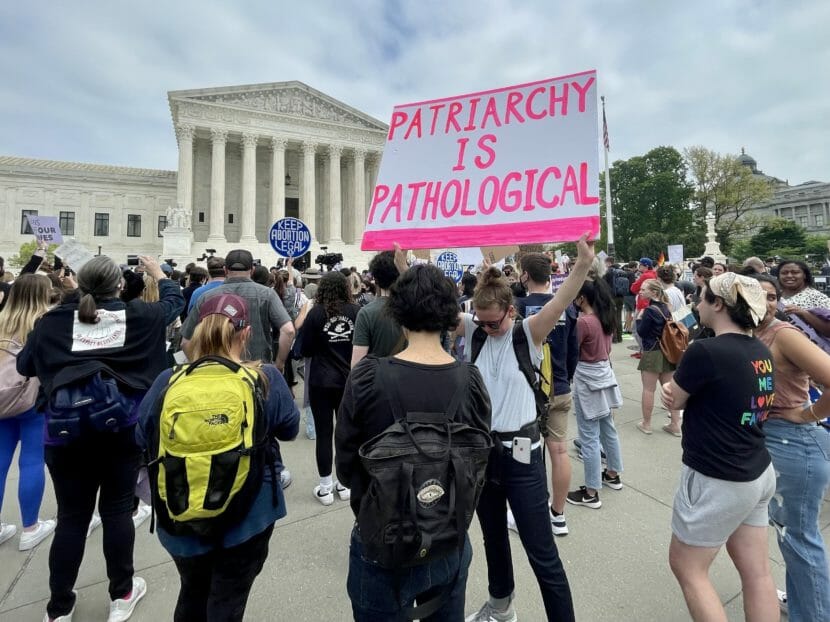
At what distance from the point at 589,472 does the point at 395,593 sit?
2643 mm

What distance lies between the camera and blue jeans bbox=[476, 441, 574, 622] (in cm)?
195

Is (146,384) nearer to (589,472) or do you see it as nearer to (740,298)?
(740,298)

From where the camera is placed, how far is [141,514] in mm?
3439

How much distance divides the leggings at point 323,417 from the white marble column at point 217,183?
36.1 meters

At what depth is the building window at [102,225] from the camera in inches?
1593

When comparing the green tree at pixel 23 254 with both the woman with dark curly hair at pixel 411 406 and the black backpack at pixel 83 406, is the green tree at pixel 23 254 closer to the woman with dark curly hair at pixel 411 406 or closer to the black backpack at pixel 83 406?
the black backpack at pixel 83 406

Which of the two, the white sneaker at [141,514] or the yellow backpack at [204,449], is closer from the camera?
the yellow backpack at [204,449]

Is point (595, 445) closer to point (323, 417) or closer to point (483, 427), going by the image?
point (323, 417)

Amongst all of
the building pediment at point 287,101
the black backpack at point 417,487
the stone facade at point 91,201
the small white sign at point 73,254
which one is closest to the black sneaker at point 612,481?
the black backpack at point 417,487

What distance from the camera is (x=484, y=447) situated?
1414mm

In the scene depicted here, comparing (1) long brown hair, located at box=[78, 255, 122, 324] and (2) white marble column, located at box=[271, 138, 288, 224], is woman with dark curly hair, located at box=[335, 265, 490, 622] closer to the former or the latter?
(1) long brown hair, located at box=[78, 255, 122, 324]

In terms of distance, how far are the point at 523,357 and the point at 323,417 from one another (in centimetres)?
218

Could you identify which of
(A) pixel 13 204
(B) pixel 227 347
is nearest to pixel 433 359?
(B) pixel 227 347

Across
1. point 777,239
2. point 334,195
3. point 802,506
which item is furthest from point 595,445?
point 777,239
